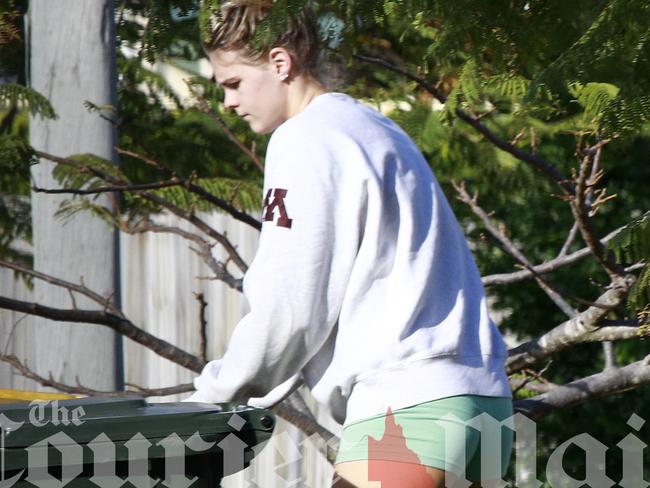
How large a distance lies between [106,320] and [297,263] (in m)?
1.56

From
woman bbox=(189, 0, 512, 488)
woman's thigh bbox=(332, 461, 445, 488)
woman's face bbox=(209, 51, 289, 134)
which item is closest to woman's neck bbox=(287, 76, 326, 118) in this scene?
woman's face bbox=(209, 51, 289, 134)

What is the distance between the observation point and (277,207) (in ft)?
6.77

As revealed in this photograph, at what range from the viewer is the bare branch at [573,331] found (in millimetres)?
3131

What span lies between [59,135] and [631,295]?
232 centimetres

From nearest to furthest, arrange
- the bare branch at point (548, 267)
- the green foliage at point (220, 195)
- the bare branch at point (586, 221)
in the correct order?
the bare branch at point (586, 221), the bare branch at point (548, 267), the green foliage at point (220, 195)

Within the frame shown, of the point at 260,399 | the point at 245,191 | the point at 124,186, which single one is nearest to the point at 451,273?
the point at 260,399

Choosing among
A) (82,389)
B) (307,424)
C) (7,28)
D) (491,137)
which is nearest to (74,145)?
(7,28)

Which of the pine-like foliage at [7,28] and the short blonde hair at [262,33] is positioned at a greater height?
the pine-like foliage at [7,28]

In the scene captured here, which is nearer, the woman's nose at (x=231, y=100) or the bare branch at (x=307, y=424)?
the woman's nose at (x=231, y=100)

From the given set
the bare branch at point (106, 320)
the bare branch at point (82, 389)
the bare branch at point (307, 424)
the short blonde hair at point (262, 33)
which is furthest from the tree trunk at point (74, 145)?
the short blonde hair at point (262, 33)

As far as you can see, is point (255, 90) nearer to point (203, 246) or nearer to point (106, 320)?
point (106, 320)

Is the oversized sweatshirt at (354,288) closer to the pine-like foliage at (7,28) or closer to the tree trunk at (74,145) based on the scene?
the tree trunk at (74,145)

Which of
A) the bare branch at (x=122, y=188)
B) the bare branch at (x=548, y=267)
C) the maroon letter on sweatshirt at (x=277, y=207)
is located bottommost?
the bare branch at (x=548, y=267)

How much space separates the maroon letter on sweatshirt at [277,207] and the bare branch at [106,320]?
53.7 inches
